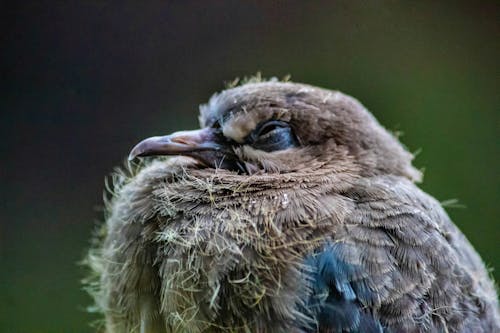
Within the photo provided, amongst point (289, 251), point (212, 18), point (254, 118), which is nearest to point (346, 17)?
point (212, 18)

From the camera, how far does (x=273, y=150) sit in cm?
164

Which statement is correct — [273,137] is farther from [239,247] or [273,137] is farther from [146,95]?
[146,95]

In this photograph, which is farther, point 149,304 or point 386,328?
point 149,304

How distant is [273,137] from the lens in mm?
1649

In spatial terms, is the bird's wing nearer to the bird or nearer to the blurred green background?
the bird

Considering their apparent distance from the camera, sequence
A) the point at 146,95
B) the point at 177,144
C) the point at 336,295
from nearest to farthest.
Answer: the point at 336,295
the point at 177,144
the point at 146,95

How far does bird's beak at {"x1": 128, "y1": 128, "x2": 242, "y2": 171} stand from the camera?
1.57 metres

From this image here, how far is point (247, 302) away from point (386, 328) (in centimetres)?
29

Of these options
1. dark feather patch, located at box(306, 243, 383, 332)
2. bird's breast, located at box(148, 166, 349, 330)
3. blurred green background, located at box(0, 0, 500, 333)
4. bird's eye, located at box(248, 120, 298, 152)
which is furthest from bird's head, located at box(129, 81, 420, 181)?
blurred green background, located at box(0, 0, 500, 333)

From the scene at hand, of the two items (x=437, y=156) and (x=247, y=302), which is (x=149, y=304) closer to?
(x=247, y=302)

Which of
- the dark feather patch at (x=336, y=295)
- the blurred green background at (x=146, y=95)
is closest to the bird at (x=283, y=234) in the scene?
the dark feather patch at (x=336, y=295)

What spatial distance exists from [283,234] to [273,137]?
0.32 meters

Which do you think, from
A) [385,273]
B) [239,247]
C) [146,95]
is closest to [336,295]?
[385,273]

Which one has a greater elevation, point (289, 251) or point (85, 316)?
point (289, 251)
